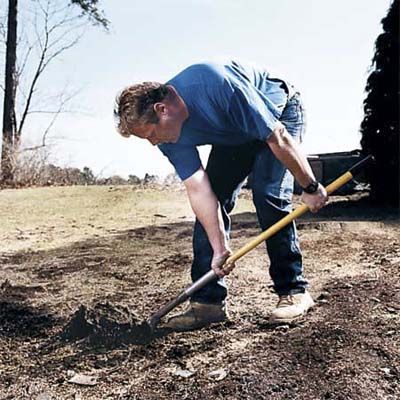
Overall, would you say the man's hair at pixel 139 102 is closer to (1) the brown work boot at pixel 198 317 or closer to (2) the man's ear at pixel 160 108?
(2) the man's ear at pixel 160 108

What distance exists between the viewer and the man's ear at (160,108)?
2.27 meters

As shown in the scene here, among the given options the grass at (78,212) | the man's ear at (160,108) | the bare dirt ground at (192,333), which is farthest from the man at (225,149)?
the grass at (78,212)

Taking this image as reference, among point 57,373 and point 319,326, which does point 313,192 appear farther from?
point 57,373

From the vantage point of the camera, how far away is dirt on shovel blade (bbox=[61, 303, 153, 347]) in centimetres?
259

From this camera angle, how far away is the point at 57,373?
7.48ft

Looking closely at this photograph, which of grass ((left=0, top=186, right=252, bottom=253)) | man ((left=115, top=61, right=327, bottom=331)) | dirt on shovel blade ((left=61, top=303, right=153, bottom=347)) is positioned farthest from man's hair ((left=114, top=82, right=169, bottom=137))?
grass ((left=0, top=186, right=252, bottom=253))

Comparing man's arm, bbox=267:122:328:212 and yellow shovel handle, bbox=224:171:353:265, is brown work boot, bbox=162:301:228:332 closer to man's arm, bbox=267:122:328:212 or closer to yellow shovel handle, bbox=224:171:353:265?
yellow shovel handle, bbox=224:171:353:265

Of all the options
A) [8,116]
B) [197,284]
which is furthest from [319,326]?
[8,116]

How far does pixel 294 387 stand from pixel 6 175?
33.4ft

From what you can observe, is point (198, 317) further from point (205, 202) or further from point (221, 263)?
point (205, 202)

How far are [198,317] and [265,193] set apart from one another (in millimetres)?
659

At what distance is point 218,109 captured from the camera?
2.27 metres

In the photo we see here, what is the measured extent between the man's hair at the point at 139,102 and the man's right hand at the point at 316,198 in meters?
0.70

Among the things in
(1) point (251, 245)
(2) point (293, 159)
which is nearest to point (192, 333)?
(1) point (251, 245)
